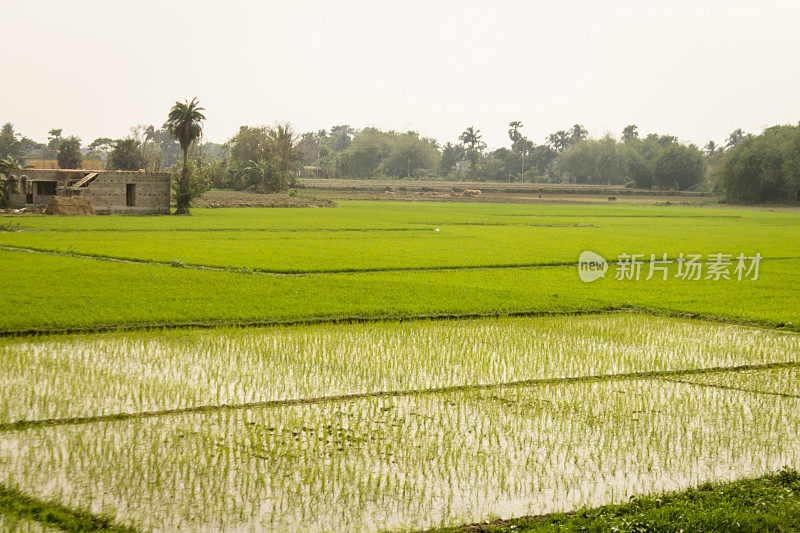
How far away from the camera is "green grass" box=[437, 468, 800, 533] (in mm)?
4566

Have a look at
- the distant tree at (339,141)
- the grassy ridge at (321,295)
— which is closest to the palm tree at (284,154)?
the grassy ridge at (321,295)

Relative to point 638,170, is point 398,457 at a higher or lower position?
lower

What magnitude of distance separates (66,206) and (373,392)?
3360 cm

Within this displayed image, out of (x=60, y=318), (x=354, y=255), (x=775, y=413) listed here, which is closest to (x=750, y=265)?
(x=354, y=255)

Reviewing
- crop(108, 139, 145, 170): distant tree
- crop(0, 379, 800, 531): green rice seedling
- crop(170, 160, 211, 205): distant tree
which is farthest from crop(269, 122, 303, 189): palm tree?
crop(0, 379, 800, 531): green rice seedling

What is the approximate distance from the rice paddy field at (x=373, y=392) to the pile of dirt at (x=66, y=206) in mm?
21413

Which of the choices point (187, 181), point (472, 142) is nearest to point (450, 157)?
point (472, 142)

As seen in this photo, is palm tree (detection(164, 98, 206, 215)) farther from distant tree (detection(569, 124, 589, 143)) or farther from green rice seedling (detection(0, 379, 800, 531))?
distant tree (detection(569, 124, 589, 143))

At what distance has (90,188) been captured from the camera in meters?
38.1

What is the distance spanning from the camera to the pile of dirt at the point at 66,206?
3666cm

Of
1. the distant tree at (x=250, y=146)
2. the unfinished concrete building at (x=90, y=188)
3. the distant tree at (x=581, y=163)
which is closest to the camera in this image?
the unfinished concrete building at (x=90, y=188)

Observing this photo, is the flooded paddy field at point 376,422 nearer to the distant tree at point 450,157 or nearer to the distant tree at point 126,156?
the distant tree at point 126,156

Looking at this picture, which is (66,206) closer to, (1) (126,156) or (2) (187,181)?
(2) (187,181)

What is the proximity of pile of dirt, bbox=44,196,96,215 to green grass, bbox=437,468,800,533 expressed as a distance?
36.6 metres
